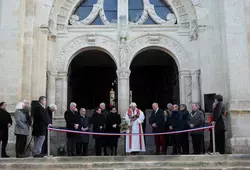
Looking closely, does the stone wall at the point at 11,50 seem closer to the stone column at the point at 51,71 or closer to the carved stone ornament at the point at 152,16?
the stone column at the point at 51,71

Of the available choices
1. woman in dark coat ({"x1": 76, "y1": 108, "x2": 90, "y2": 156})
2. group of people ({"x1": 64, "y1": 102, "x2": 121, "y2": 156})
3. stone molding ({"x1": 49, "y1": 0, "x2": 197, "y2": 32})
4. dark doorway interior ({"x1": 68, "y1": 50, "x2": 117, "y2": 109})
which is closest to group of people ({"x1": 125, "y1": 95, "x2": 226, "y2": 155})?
group of people ({"x1": 64, "y1": 102, "x2": 121, "y2": 156})

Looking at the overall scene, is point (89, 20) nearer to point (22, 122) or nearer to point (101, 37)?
point (101, 37)

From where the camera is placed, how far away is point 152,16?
49.0 feet

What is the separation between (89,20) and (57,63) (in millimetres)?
2032

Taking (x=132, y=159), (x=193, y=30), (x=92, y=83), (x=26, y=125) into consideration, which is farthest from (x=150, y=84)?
(x=132, y=159)

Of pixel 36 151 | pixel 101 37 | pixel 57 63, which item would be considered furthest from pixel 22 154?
pixel 101 37

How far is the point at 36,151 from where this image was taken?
1089cm

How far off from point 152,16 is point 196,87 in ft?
10.4

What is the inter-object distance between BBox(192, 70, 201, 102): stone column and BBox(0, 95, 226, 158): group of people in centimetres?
150

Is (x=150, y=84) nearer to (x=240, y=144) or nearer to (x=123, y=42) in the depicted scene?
(x=123, y=42)

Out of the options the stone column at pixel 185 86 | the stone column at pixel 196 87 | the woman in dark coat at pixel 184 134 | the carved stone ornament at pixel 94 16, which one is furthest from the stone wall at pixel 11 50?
the stone column at pixel 196 87

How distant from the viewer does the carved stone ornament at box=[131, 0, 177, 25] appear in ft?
48.9

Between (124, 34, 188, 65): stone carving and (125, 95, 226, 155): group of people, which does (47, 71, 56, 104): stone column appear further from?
(125, 95, 226, 155): group of people

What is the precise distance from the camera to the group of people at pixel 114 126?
1109 cm
